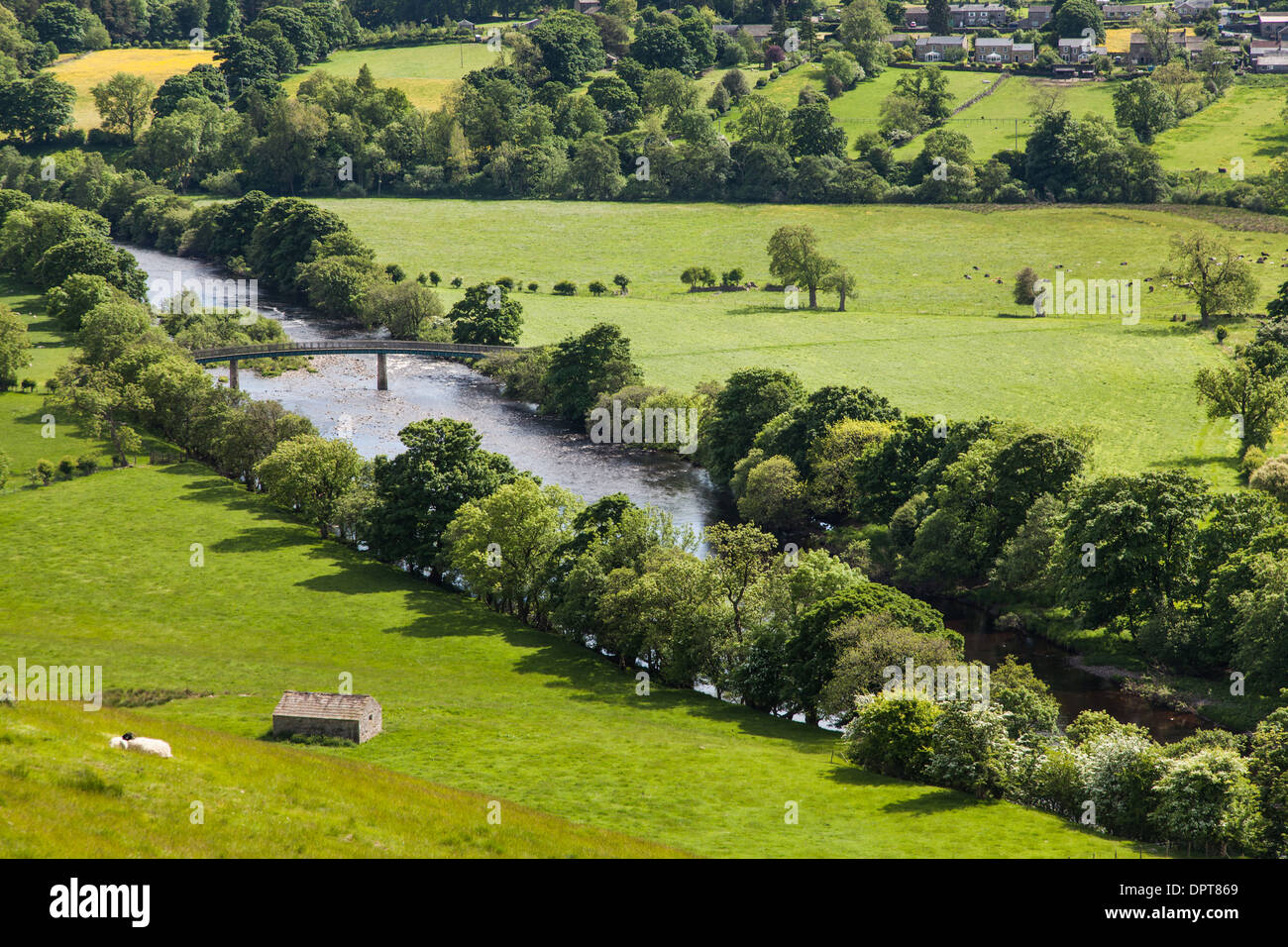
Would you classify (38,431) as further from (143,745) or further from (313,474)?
(143,745)

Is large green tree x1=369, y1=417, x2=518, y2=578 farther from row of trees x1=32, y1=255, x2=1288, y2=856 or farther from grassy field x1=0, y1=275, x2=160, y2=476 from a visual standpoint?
grassy field x1=0, y1=275, x2=160, y2=476

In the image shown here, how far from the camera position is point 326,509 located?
329 ft

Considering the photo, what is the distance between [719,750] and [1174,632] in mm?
31590

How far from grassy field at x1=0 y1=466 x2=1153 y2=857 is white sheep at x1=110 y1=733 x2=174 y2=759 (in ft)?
1.99

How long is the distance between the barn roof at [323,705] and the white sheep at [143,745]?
13660mm

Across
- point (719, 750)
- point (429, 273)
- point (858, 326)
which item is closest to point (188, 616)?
point (719, 750)

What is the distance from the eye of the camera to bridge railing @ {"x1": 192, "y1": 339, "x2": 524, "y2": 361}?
144875mm

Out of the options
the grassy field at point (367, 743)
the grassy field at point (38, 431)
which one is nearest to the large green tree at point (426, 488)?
the grassy field at point (367, 743)

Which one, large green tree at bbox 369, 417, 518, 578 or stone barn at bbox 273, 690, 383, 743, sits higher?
large green tree at bbox 369, 417, 518, 578

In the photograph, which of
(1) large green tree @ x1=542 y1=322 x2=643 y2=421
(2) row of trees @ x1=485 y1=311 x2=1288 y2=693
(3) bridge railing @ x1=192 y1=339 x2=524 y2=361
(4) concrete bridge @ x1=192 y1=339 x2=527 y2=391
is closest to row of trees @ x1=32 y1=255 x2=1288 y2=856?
(2) row of trees @ x1=485 y1=311 x2=1288 y2=693

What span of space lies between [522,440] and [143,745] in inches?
3368

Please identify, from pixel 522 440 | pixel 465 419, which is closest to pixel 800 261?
pixel 465 419

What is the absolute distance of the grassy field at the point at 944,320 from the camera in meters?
129
